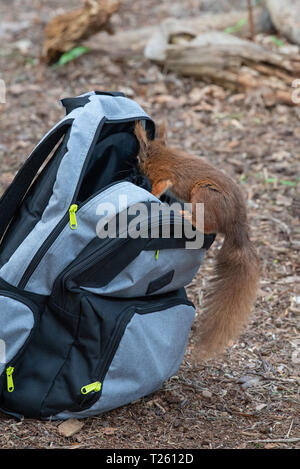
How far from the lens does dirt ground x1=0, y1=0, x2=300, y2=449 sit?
2.46m

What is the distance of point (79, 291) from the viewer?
2258mm

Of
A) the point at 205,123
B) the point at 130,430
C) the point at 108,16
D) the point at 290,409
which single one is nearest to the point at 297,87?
the point at 205,123

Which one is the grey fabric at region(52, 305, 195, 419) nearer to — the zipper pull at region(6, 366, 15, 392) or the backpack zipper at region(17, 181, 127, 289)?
the zipper pull at region(6, 366, 15, 392)

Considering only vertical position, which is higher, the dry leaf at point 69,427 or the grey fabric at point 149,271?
the grey fabric at point 149,271

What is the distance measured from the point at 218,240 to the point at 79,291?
1.91 m

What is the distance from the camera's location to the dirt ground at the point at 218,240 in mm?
2455

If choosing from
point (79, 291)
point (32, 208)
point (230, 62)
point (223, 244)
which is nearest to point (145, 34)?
point (230, 62)

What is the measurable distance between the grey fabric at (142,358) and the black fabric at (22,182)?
680 mm

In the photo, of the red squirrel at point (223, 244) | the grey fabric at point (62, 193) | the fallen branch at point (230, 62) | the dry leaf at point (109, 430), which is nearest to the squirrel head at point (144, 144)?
the red squirrel at point (223, 244)

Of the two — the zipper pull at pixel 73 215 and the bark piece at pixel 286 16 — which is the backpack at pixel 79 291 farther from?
the bark piece at pixel 286 16

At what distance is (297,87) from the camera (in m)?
5.20

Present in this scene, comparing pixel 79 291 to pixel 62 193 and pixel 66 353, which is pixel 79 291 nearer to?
pixel 66 353

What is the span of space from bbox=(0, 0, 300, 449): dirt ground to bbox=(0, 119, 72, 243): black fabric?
0.82 metres

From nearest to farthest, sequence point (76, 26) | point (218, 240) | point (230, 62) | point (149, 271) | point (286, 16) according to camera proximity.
Result: point (149, 271), point (218, 240), point (230, 62), point (76, 26), point (286, 16)
